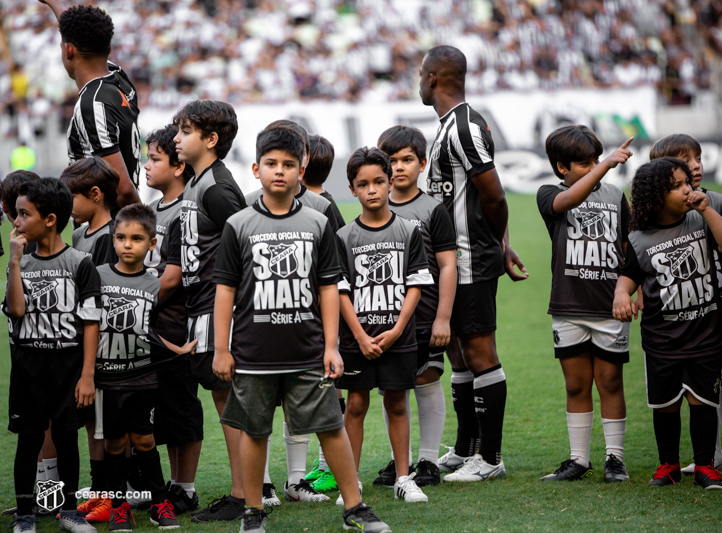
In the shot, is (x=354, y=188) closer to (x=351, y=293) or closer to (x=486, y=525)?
(x=351, y=293)

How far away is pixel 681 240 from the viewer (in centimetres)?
445

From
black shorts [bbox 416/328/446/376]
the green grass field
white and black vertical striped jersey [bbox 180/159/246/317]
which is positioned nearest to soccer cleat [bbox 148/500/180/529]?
the green grass field

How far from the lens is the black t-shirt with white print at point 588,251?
466 cm

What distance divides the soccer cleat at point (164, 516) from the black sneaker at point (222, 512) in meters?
0.10

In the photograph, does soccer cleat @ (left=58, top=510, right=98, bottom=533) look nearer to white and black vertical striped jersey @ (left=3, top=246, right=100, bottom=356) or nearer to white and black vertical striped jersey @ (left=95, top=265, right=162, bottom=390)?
white and black vertical striped jersey @ (left=95, top=265, right=162, bottom=390)

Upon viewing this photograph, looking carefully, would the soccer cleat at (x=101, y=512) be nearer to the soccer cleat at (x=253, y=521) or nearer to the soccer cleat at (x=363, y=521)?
the soccer cleat at (x=253, y=521)

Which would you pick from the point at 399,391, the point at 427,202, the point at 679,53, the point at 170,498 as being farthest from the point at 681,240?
the point at 679,53

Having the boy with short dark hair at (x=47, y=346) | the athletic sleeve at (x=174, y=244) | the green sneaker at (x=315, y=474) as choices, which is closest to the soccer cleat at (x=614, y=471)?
the green sneaker at (x=315, y=474)

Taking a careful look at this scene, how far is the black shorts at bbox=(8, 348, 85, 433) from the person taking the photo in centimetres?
387

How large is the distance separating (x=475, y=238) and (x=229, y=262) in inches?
64.1

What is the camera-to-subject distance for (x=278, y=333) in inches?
143

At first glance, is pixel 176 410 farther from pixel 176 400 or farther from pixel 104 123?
pixel 104 123

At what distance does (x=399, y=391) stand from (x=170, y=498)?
1.28 metres

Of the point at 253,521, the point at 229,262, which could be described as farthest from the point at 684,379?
the point at 229,262
